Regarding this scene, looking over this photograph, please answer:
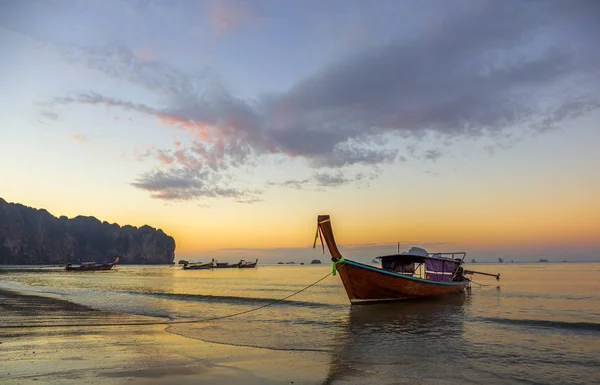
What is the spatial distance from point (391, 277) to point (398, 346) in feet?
43.6

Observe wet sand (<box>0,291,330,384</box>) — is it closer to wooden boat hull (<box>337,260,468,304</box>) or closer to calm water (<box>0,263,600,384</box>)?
calm water (<box>0,263,600,384</box>)

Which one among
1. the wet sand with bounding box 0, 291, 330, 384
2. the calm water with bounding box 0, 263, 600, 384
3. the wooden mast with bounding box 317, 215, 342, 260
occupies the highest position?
the wooden mast with bounding box 317, 215, 342, 260

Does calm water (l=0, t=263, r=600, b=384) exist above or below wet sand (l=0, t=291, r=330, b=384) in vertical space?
below

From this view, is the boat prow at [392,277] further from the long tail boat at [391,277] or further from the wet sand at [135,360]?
the wet sand at [135,360]

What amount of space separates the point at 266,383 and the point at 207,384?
53.2 inches

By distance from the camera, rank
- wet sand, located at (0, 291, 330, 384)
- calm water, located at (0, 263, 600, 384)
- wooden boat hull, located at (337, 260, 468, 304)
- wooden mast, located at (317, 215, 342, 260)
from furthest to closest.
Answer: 1. wooden boat hull, located at (337, 260, 468, 304)
2. wooden mast, located at (317, 215, 342, 260)
3. calm water, located at (0, 263, 600, 384)
4. wet sand, located at (0, 291, 330, 384)

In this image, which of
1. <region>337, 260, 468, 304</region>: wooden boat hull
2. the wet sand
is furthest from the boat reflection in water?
<region>337, 260, 468, 304</region>: wooden boat hull

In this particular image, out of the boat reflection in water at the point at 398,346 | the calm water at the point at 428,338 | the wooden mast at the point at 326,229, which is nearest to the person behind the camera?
the boat reflection in water at the point at 398,346

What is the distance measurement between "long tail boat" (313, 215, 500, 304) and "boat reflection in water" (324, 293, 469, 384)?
54.6 inches

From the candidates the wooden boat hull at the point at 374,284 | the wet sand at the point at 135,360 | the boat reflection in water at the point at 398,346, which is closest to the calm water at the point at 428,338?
the boat reflection in water at the point at 398,346

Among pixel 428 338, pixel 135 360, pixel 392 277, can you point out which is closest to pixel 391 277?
pixel 392 277

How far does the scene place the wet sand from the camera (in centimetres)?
891

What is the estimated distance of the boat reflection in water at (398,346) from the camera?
408 inches

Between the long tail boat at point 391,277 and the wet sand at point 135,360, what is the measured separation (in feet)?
35.9
